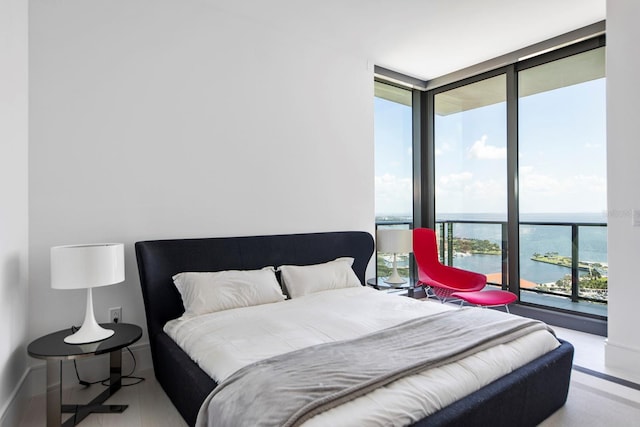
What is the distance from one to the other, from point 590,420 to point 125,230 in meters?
3.16

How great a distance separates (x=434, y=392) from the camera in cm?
145

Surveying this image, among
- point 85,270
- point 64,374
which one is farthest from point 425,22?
point 64,374

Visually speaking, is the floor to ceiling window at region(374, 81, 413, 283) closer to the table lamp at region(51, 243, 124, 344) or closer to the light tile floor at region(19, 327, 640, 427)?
the light tile floor at region(19, 327, 640, 427)

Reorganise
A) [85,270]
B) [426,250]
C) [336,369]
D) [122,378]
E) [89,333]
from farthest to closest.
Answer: [426,250] < [122,378] < [89,333] < [85,270] < [336,369]

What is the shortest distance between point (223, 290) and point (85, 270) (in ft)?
2.86

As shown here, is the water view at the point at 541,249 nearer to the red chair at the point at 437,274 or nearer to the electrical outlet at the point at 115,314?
the red chair at the point at 437,274

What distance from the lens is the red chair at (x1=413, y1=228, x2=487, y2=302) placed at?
3.68 meters

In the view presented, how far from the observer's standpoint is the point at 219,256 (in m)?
2.89

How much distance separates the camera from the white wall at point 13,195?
6.09ft

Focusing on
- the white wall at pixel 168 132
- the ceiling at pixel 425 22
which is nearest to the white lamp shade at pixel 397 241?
the white wall at pixel 168 132

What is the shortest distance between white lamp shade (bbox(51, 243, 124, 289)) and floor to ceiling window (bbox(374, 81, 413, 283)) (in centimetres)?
300

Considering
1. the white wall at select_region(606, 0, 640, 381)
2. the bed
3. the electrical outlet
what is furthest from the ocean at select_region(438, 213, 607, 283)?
the electrical outlet

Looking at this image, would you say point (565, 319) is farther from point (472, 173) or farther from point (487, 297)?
point (472, 173)

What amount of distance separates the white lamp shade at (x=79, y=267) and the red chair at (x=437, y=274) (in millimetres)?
2956
